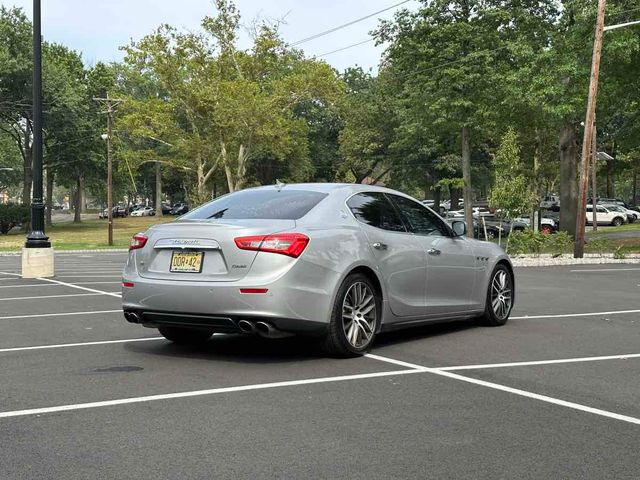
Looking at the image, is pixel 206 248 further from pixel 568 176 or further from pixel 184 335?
pixel 568 176

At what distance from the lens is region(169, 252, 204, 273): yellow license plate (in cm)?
657

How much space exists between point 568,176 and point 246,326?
30.0m

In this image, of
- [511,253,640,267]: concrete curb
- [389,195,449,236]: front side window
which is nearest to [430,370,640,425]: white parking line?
[389,195,449,236]: front side window

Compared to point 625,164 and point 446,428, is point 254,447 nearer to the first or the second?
point 446,428

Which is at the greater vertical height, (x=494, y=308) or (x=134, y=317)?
(x=134, y=317)

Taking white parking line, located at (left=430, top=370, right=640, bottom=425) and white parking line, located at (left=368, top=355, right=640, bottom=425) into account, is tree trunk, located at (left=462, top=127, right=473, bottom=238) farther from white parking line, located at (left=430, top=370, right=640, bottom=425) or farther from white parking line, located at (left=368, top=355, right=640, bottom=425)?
white parking line, located at (left=430, top=370, right=640, bottom=425)

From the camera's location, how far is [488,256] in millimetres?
8984

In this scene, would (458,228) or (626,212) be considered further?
(626,212)

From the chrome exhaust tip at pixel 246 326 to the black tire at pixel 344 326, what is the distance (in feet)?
2.17

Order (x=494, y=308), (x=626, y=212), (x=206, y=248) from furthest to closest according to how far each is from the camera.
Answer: (x=626, y=212) < (x=494, y=308) < (x=206, y=248)

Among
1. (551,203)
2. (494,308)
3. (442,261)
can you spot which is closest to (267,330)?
(442,261)

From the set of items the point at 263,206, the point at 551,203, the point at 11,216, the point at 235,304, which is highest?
the point at 551,203

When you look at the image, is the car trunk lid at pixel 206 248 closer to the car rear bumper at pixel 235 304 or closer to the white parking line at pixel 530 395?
the car rear bumper at pixel 235 304

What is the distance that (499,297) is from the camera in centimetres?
917
